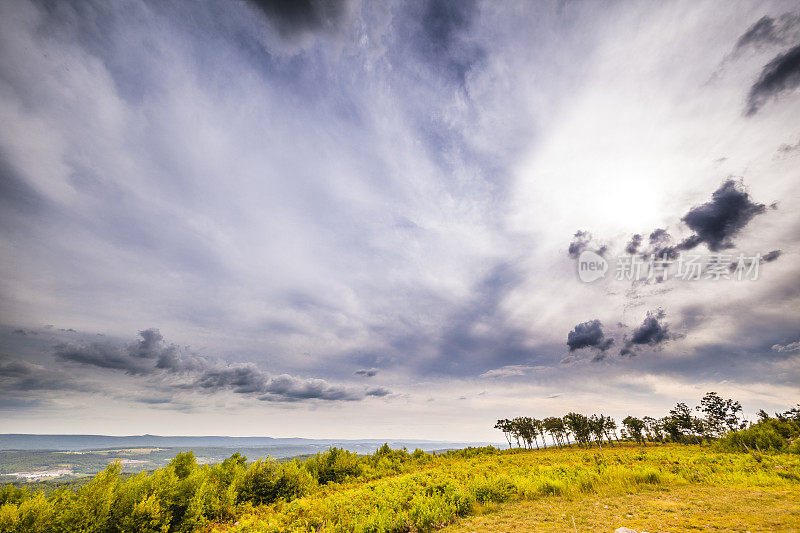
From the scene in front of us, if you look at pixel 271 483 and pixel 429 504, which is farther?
pixel 271 483

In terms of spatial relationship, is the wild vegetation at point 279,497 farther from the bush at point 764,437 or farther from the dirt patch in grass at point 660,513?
the bush at point 764,437

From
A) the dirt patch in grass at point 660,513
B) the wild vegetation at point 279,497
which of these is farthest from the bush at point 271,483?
the dirt patch in grass at point 660,513

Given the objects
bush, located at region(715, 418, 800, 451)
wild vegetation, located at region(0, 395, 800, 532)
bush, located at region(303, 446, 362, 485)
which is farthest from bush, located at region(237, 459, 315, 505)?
bush, located at region(715, 418, 800, 451)

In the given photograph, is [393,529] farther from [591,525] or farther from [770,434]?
[770,434]

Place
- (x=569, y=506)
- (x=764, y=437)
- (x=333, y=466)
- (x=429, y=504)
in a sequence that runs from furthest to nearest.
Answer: (x=764, y=437) → (x=333, y=466) → (x=429, y=504) → (x=569, y=506)

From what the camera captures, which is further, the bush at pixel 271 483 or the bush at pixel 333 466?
the bush at pixel 333 466

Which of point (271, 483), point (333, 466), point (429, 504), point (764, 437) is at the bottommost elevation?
point (333, 466)

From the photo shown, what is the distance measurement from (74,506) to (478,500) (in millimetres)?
17342

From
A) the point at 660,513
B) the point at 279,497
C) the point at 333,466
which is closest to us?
the point at 660,513

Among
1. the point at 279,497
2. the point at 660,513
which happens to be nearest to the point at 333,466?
the point at 279,497

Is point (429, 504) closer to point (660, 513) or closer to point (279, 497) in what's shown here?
point (660, 513)

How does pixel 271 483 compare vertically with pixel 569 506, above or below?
below

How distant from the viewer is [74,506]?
11.7 meters

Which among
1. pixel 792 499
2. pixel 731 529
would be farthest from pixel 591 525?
pixel 792 499
